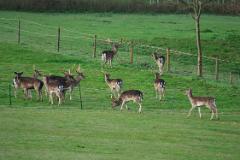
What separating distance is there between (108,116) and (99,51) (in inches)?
1014

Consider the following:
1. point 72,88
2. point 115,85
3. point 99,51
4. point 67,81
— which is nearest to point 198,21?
point 99,51

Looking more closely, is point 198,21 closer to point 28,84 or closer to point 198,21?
point 198,21

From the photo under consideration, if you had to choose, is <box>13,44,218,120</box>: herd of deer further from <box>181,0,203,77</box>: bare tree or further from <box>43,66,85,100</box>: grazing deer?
<box>181,0,203,77</box>: bare tree

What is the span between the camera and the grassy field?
1193 inches

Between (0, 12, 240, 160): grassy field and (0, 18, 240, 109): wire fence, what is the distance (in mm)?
156

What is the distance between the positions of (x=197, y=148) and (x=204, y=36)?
4390 cm

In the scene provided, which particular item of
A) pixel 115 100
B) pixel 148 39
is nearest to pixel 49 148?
pixel 115 100

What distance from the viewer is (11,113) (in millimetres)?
38062

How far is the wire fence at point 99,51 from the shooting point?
55.8 metres

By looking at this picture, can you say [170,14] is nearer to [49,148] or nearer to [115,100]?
[115,100]

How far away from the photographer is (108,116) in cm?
3884

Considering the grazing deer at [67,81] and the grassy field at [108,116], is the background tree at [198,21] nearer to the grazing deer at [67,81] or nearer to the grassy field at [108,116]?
the grassy field at [108,116]

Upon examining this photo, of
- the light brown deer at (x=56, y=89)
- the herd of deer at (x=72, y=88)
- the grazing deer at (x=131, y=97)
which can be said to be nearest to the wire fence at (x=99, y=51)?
the herd of deer at (x=72, y=88)

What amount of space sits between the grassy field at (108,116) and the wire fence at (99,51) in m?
0.16
